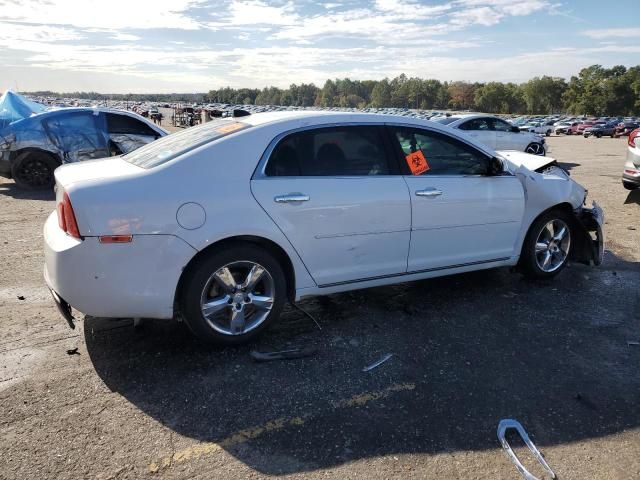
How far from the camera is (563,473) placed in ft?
8.33

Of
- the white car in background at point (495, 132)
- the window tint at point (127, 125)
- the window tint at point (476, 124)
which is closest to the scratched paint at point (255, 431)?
the window tint at point (127, 125)

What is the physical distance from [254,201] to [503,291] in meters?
2.75

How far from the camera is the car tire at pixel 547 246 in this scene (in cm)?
496

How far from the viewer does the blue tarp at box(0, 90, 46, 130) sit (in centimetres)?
1041

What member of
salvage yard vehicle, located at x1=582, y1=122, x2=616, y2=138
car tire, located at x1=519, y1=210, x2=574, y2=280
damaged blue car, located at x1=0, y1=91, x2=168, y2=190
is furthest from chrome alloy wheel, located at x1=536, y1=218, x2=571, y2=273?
salvage yard vehicle, located at x1=582, y1=122, x2=616, y2=138

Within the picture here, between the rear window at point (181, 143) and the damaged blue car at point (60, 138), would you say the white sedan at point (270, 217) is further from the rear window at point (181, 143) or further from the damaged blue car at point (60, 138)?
the damaged blue car at point (60, 138)

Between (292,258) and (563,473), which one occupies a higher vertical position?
(292,258)

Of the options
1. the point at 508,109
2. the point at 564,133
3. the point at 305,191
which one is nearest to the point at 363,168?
the point at 305,191

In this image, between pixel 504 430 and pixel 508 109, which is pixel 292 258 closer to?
pixel 504 430

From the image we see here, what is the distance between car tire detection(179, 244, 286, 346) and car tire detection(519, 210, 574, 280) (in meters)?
2.64

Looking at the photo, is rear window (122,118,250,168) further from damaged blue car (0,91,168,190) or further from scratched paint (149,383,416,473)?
damaged blue car (0,91,168,190)

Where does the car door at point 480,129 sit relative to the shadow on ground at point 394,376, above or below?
above

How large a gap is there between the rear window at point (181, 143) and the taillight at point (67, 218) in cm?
58

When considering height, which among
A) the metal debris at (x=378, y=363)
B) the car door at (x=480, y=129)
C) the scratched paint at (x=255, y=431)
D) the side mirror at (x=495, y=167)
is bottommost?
the scratched paint at (x=255, y=431)
